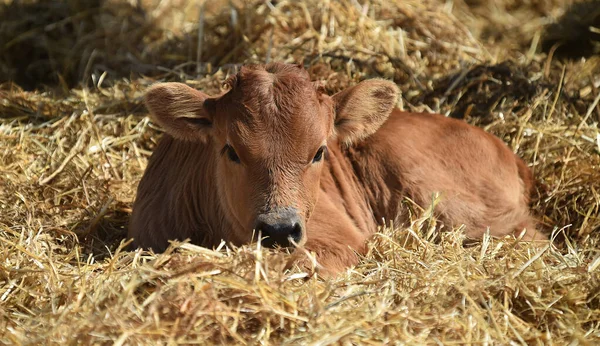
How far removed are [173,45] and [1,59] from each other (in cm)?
204

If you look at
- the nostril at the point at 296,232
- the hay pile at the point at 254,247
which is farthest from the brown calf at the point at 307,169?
the hay pile at the point at 254,247

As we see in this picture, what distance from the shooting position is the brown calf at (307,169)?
16.5 feet

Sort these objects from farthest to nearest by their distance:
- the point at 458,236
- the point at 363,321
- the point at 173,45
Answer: the point at 173,45 < the point at 458,236 < the point at 363,321

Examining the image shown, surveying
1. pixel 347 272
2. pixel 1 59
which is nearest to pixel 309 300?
pixel 347 272

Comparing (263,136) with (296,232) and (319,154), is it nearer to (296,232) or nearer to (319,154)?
(319,154)

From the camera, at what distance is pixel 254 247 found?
4.61m

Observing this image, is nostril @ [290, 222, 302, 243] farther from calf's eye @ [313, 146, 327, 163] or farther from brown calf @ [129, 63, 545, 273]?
calf's eye @ [313, 146, 327, 163]

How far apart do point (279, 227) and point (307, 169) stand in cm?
55

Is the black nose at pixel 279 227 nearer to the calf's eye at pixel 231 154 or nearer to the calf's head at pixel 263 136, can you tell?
the calf's head at pixel 263 136

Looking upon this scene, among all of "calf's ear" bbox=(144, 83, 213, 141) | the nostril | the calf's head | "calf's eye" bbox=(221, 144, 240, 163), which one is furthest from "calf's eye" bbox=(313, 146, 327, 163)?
"calf's ear" bbox=(144, 83, 213, 141)

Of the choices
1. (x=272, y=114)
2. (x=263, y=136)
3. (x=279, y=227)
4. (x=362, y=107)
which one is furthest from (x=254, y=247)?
(x=362, y=107)

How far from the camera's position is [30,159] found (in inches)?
275

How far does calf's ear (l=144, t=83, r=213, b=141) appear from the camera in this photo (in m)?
5.43

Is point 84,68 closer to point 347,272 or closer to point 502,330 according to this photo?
point 347,272
